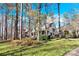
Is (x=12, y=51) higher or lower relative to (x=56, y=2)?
lower

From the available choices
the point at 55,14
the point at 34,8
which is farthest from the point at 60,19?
the point at 34,8

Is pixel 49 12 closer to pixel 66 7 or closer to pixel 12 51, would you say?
pixel 66 7

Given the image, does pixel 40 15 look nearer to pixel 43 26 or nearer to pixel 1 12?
pixel 43 26

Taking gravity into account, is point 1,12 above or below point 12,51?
above

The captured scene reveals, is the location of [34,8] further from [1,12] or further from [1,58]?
[1,58]

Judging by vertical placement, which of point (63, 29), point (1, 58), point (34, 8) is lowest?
point (1, 58)

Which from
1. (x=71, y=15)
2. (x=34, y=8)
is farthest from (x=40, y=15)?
(x=71, y=15)
